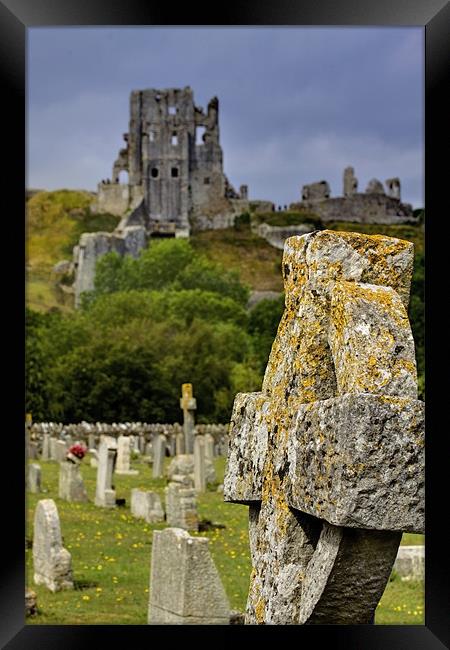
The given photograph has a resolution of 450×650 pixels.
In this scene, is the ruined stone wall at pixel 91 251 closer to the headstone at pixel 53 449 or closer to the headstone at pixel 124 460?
the headstone at pixel 53 449

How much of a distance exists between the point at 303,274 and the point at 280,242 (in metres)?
106

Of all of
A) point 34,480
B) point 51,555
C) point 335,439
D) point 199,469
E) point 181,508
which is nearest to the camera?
point 335,439

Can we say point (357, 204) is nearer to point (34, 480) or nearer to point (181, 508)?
point (34, 480)

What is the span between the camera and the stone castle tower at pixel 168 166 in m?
118

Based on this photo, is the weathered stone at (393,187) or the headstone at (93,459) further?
the weathered stone at (393,187)

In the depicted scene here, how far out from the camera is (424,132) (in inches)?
157

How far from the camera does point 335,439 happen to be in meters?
3.12

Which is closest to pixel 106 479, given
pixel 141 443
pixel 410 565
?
pixel 410 565

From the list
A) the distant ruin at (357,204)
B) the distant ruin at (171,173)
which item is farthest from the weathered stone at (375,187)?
the distant ruin at (171,173)

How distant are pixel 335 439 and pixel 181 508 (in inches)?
522

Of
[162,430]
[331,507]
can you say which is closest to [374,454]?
[331,507]

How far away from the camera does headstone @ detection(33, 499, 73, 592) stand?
11.4m
